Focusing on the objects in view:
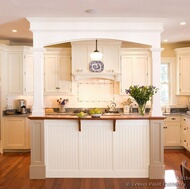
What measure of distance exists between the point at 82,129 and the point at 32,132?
0.86m

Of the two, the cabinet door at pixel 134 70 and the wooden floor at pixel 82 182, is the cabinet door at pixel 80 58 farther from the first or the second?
the wooden floor at pixel 82 182

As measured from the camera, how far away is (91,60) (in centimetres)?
587

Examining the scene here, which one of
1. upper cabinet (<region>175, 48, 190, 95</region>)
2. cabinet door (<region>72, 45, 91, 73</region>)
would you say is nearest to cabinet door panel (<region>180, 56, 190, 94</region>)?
upper cabinet (<region>175, 48, 190, 95</region>)

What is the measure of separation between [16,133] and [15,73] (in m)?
1.50

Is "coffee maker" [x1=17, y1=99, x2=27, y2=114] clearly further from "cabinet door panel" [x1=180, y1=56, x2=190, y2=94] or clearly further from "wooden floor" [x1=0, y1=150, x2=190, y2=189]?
"cabinet door panel" [x1=180, y1=56, x2=190, y2=94]

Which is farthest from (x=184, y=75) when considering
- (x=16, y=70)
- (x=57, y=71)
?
(x=16, y=70)

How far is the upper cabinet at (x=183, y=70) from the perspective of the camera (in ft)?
20.0

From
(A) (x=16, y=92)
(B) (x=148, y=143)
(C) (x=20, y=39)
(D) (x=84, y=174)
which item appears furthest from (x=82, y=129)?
(C) (x=20, y=39)

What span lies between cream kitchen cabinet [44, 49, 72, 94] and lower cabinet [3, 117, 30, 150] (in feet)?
3.29

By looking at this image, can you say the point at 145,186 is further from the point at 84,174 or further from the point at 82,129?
the point at 82,129

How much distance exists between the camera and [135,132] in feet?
13.3

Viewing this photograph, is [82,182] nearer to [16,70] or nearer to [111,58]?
[111,58]

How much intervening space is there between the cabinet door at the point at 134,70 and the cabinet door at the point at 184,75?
36.3 inches

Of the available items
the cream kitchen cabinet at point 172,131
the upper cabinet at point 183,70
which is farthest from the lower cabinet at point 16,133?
the upper cabinet at point 183,70
